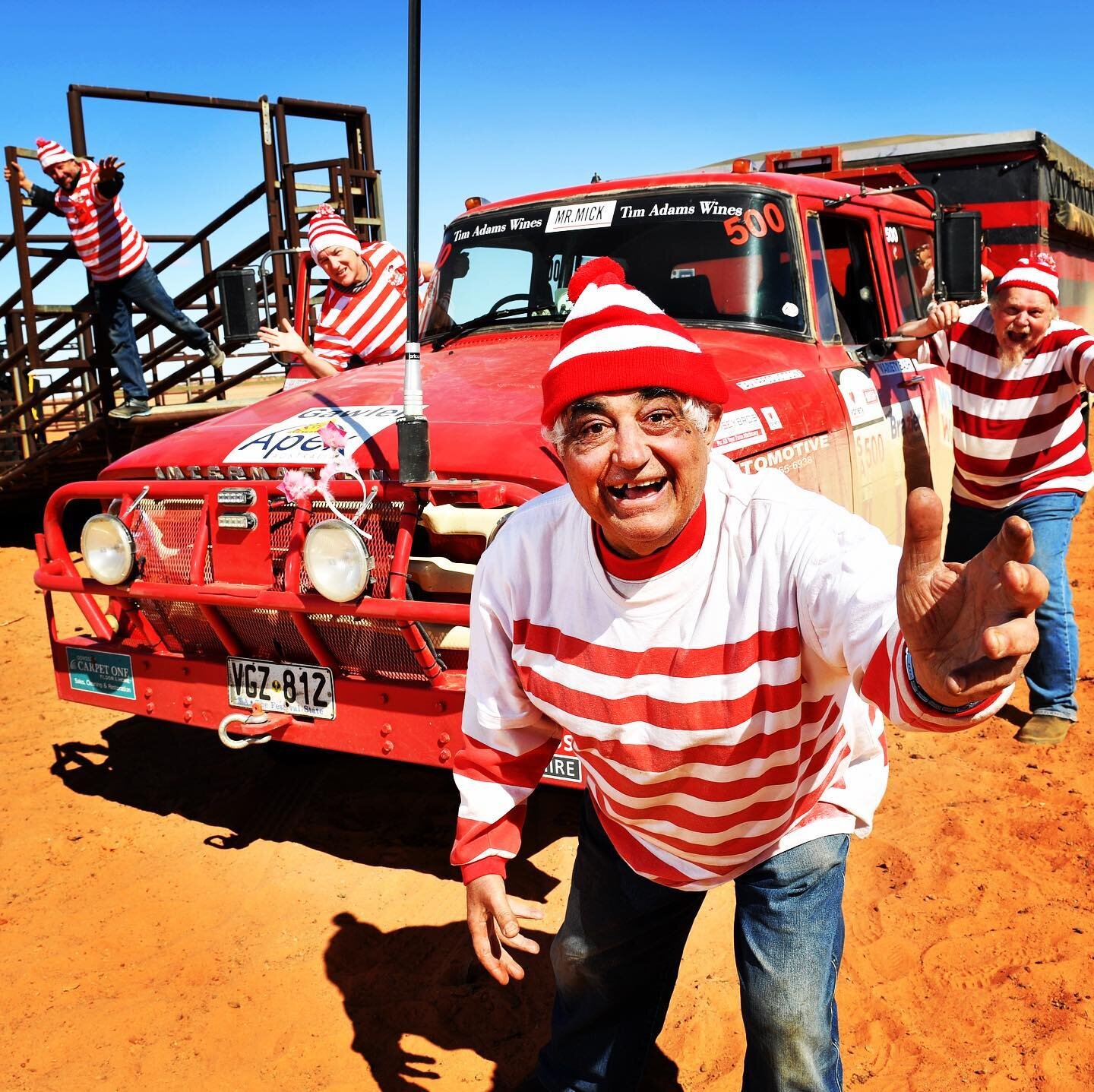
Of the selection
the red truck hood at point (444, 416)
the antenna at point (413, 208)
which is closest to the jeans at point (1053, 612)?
the red truck hood at point (444, 416)

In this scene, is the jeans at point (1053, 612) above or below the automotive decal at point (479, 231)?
below

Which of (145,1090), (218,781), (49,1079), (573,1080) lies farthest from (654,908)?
(218,781)

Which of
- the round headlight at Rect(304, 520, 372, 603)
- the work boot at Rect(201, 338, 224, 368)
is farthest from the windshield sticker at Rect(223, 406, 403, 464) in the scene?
the work boot at Rect(201, 338, 224, 368)

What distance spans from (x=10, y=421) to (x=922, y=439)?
7707mm

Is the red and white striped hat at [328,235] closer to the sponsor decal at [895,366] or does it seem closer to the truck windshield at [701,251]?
the truck windshield at [701,251]

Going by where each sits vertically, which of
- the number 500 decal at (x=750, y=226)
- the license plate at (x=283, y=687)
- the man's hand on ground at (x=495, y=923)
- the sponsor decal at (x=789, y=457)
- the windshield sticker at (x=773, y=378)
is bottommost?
the license plate at (x=283, y=687)

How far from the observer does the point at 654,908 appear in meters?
2.27

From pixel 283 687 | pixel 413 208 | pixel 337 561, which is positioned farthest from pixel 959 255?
pixel 283 687

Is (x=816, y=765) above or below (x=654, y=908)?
above

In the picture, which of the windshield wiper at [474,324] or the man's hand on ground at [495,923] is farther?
the windshield wiper at [474,324]

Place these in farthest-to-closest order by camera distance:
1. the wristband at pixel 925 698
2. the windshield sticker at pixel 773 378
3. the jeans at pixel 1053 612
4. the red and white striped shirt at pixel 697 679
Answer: the jeans at pixel 1053 612
the windshield sticker at pixel 773 378
the red and white striped shirt at pixel 697 679
the wristband at pixel 925 698

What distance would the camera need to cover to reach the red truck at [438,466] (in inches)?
138

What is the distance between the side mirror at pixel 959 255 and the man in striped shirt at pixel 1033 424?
0.12 metres

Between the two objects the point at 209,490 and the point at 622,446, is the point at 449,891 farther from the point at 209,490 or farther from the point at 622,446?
the point at 622,446
